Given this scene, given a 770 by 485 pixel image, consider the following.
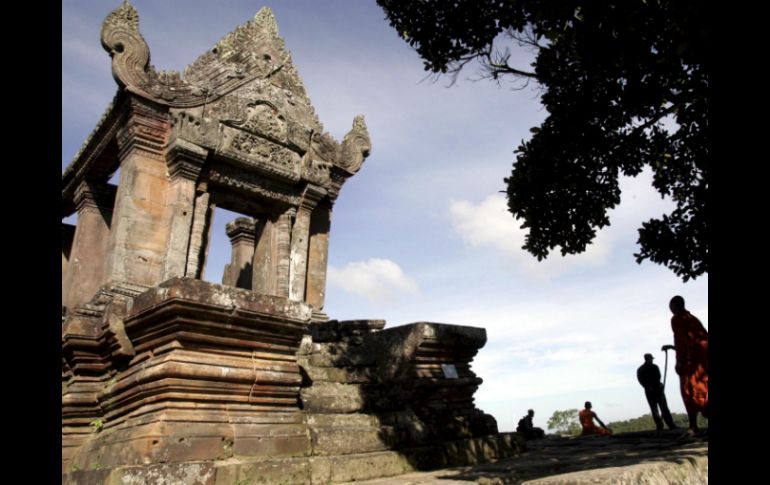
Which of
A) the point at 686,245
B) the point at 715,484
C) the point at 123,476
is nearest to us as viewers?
the point at 715,484

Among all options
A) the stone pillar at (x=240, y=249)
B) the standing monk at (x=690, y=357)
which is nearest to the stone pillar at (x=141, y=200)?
the stone pillar at (x=240, y=249)

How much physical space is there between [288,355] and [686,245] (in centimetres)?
519

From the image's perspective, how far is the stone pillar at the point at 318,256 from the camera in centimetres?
1062

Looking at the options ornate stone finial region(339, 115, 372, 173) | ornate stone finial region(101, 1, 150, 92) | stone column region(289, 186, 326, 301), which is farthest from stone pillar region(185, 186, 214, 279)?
ornate stone finial region(339, 115, 372, 173)

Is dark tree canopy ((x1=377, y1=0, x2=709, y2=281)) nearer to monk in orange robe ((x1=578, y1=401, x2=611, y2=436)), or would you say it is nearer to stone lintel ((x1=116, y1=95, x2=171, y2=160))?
stone lintel ((x1=116, y1=95, x2=171, y2=160))

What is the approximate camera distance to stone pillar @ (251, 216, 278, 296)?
9.87 metres

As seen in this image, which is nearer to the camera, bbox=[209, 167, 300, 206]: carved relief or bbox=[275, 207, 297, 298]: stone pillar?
bbox=[209, 167, 300, 206]: carved relief

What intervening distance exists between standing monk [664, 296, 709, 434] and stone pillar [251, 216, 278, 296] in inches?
238

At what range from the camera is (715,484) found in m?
0.89

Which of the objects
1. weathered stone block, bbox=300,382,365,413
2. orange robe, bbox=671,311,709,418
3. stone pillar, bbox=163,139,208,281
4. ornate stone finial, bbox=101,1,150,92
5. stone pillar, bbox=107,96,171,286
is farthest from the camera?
stone pillar, bbox=163,139,208,281

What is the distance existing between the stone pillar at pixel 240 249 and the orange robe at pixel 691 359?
895cm

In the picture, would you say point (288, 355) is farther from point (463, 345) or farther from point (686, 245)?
point (686, 245)

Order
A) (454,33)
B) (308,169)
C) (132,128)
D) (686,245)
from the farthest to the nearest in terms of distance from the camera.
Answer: (308,169)
(132,128)
(454,33)
(686,245)

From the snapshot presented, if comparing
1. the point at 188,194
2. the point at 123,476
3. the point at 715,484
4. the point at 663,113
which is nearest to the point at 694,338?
the point at 663,113
